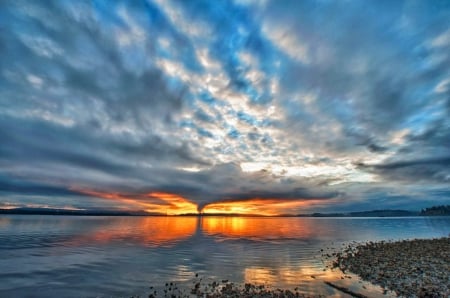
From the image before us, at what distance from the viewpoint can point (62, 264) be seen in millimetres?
31938

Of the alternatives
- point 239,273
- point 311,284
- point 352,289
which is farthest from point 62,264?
point 352,289

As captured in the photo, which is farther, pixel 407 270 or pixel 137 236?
pixel 137 236

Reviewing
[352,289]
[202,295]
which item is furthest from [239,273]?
[352,289]

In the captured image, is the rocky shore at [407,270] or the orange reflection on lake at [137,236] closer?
the rocky shore at [407,270]

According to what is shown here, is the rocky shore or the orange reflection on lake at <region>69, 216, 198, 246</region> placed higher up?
the orange reflection on lake at <region>69, 216, 198, 246</region>

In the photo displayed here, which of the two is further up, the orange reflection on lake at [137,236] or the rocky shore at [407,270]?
the orange reflection on lake at [137,236]

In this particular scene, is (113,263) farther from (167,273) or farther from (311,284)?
(311,284)

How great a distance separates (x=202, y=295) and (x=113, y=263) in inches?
727

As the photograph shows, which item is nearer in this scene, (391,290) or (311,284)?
(391,290)

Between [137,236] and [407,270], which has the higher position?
[137,236]

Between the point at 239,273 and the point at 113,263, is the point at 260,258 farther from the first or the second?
the point at 113,263

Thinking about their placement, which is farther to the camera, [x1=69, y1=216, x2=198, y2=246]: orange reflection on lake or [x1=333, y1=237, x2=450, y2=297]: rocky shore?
[x1=69, y1=216, x2=198, y2=246]: orange reflection on lake

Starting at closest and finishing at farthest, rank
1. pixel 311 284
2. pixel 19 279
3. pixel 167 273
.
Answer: pixel 311 284, pixel 19 279, pixel 167 273

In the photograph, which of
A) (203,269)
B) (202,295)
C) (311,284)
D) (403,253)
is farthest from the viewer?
(403,253)
